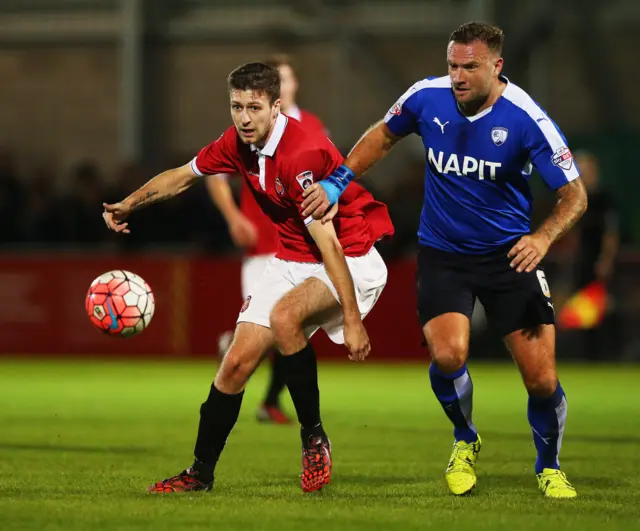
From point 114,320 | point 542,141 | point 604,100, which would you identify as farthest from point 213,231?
point 542,141

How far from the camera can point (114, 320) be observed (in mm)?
6645

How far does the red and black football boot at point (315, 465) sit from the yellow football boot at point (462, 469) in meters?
0.57

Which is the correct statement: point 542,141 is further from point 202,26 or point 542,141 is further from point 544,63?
point 202,26

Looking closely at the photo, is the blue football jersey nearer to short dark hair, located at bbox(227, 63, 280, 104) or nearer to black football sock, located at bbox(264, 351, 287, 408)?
short dark hair, located at bbox(227, 63, 280, 104)

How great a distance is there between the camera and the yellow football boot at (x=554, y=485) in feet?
19.6

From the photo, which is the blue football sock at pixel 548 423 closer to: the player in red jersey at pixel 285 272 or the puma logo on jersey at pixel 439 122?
the player in red jersey at pixel 285 272

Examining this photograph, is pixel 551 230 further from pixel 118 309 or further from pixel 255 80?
pixel 118 309

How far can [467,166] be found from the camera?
238 inches

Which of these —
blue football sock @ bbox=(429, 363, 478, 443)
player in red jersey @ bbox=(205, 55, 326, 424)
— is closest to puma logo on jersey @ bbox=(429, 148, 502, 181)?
blue football sock @ bbox=(429, 363, 478, 443)

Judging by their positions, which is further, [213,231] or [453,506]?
[213,231]

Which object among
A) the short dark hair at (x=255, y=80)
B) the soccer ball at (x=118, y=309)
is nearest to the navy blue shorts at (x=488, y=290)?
the short dark hair at (x=255, y=80)

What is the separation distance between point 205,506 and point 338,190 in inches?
58.8

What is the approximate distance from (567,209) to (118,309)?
7.53 ft

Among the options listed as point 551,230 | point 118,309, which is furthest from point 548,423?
point 118,309
